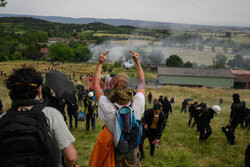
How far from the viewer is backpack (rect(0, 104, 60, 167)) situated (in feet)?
5.02

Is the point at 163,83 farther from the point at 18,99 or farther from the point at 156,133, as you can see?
the point at 18,99

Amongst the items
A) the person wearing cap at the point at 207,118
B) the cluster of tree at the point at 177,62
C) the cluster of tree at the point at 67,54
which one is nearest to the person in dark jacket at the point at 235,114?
the person wearing cap at the point at 207,118

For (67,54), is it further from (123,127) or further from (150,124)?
(123,127)

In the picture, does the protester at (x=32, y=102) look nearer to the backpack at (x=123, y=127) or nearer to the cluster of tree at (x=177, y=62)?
the backpack at (x=123, y=127)

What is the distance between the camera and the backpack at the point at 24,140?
153 centimetres

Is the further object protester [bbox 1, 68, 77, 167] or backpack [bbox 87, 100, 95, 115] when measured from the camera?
backpack [bbox 87, 100, 95, 115]

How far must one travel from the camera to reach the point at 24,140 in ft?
5.06

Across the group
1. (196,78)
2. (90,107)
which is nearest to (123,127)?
(90,107)

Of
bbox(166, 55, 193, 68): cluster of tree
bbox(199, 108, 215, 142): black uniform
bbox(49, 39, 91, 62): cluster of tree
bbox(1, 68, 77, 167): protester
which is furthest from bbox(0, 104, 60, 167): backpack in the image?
bbox(49, 39, 91, 62): cluster of tree

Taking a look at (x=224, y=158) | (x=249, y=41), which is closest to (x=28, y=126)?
(x=224, y=158)

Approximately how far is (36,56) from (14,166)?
339ft

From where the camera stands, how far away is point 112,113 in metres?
2.25

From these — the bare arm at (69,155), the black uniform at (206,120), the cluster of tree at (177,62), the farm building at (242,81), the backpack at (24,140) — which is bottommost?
the farm building at (242,81)

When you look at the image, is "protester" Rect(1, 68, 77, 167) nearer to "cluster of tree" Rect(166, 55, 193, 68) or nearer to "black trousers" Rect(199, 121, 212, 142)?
"black trousers" Rect(199, 121, 212, 142)
